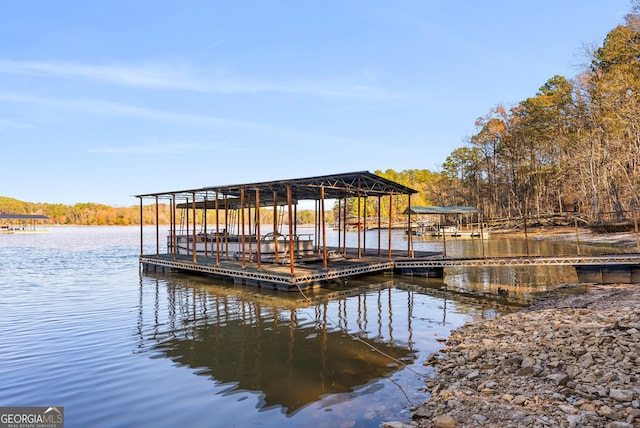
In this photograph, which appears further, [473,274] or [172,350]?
[473,274]

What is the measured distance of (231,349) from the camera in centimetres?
932

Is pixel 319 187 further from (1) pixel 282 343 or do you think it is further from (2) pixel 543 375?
(2) pixel 543 375

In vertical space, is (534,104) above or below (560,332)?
above

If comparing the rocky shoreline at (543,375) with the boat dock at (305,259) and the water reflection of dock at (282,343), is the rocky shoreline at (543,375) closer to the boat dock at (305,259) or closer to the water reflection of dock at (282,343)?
the water reflection of dock at (282,343)

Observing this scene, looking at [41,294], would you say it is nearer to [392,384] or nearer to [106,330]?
[106,330]

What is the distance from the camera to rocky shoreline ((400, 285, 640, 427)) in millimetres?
4734

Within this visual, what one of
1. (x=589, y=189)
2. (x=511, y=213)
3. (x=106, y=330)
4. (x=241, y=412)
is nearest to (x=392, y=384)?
(x=241, y=412)

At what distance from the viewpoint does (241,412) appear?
607cm

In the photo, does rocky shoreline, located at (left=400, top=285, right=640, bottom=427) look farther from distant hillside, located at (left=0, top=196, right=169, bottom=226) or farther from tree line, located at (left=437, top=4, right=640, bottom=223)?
distant hillside, located at (left=0, top=196, right=169, bottom=226)

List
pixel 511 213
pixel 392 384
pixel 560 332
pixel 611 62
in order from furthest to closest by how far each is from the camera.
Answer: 1. pixel 511 213
2. pixel 611 62
3. pixel 560 332
4. pixel 392 384

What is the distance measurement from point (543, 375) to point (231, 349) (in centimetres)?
652

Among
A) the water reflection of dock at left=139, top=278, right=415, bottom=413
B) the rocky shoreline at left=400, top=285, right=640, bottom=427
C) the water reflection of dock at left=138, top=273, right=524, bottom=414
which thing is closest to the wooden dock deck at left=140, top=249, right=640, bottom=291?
the water reflection of dock at left=138, top=273, right=524, bottom=414

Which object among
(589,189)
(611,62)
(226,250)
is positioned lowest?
(226,250)

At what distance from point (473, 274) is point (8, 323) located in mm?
20059
